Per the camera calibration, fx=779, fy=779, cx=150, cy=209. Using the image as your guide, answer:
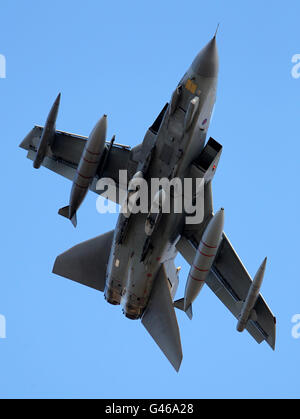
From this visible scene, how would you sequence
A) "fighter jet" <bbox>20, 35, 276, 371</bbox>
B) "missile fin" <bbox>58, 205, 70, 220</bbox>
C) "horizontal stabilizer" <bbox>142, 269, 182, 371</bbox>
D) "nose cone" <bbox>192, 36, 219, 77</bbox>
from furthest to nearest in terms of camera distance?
1. "missile fin" <bbox>58, 205, 70, 220</bbox>
2. "horizontal stabilizer" <bbox>142, 269, 182, 371</bbox>
3. "fighter jet" <bbox>20, 35, 276, 371</bbox>
4. "nose cone" <bbox>192, 36, 219, 77</bbox>

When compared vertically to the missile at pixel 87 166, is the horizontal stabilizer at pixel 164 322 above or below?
below

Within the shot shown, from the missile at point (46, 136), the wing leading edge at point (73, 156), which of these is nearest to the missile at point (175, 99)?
the wing leading edge at point (73, 156)

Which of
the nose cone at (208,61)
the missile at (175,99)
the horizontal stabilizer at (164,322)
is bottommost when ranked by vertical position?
the horizontal stabilizer at (164,322)

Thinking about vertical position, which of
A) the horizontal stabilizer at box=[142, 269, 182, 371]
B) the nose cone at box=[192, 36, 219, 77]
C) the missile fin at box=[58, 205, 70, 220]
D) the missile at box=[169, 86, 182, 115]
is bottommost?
the horizontal stabilizer at box=[142, 269, 182, 371]

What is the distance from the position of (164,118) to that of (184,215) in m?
2.81

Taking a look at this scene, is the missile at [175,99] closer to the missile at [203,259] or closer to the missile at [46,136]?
the missile at [203,259]

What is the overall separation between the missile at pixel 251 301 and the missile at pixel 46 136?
20.7 feet

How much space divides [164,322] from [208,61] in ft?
22.8

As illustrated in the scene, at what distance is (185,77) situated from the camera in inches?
728

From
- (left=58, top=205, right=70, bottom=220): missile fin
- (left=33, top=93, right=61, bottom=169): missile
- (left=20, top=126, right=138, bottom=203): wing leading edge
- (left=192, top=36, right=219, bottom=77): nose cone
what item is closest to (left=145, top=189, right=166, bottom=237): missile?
(left=20, top=126, right=138, bottom=203): wing leading edge

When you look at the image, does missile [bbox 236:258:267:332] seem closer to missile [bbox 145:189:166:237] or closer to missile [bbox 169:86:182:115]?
missile [bbox 145:189:166:237]

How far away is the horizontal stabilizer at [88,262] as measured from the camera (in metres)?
21.3

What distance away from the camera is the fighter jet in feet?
60.5

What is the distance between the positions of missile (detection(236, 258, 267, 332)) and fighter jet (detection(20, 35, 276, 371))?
0.09 ft
